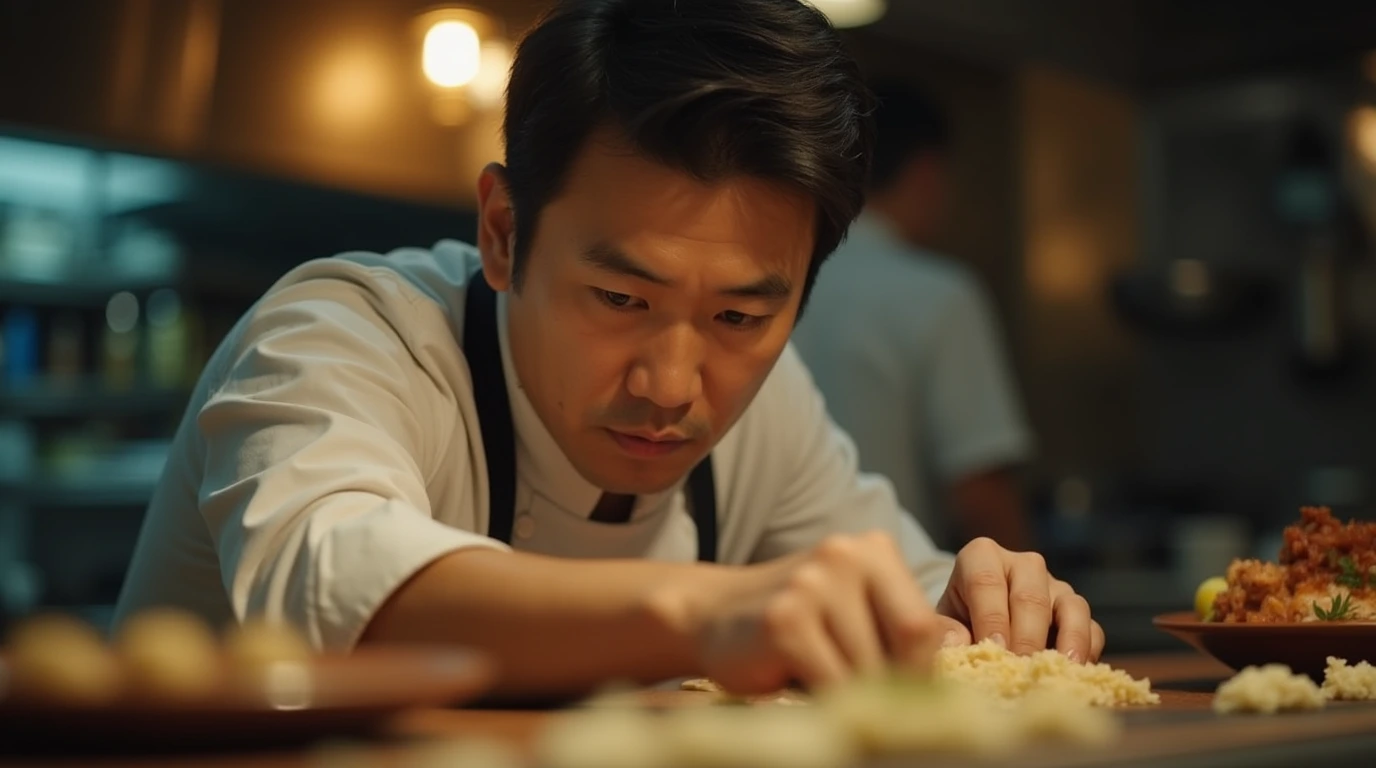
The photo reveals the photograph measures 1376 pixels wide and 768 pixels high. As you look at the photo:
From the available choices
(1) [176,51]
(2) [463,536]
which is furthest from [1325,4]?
(2) [463,536]

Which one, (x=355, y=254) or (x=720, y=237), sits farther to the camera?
(x=355, y=254)

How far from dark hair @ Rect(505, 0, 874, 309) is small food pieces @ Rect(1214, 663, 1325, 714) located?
59cm

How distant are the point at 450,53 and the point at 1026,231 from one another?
2247mm

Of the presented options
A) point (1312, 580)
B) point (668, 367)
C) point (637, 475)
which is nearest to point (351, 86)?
point (637, 475)

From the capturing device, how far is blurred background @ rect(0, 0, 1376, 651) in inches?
132

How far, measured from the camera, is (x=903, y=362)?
3.28m

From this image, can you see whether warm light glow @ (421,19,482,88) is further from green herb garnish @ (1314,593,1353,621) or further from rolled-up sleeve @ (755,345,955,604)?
green herb garnish @ (1314,593,1353,621)

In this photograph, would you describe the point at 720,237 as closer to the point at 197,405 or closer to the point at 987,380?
the point at 197,405

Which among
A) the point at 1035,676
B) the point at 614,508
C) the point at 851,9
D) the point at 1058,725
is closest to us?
the point at 1058,725

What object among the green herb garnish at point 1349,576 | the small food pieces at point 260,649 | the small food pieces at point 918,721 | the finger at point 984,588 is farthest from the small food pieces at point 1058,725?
the green herb garnish at point 1349,576

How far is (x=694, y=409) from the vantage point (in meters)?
1.31

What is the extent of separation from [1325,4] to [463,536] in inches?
174

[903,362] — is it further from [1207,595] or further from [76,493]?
[76,493]

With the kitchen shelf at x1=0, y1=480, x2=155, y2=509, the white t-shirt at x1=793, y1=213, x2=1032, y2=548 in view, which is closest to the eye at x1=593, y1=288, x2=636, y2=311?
the white t-shirt at x1=793, y1=213, x2=1032, y2=548
